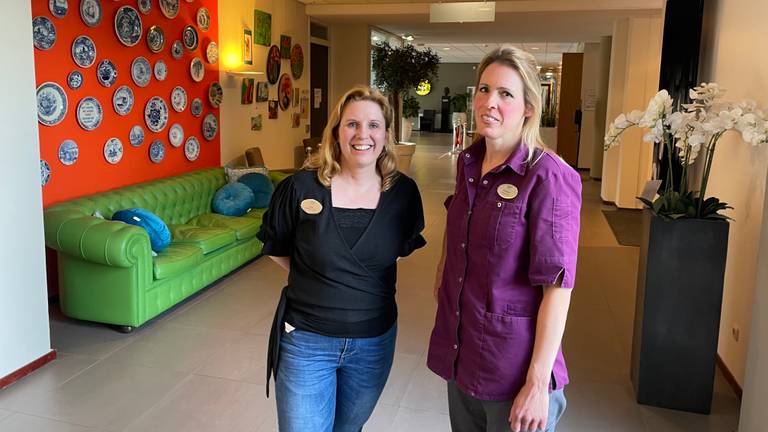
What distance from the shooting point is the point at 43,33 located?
4.43 meters

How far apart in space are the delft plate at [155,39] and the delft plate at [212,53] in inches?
32.4

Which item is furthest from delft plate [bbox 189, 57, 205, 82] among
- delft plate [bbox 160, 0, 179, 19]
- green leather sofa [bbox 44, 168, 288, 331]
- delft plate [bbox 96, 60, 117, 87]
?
green leather sofa [bbox 44, 168, 288, 331]

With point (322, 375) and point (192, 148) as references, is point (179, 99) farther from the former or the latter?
point (322, 375)

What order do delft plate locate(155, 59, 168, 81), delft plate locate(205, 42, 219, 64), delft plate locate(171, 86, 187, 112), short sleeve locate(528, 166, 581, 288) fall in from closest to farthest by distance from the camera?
1. short sleeve locate(528, 166, 581, 288)
2. delft plate locate(155, 59, 168, 81)
3. delft plate locate(171, 86, 187, 112)
4. delft plate locate(205, 42, 219, 64)

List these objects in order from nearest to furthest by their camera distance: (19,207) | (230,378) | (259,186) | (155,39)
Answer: (19,207), (230,378), (155,39), (259,186)

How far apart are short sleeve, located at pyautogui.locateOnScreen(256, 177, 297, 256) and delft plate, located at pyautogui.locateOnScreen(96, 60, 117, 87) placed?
3770 mm

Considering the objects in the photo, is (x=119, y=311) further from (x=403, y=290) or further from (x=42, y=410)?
(x=403, y=290)

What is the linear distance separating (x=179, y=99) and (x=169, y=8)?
2.84 feet

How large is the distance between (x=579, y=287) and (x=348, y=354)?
4.01 m

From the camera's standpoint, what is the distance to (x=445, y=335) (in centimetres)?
168

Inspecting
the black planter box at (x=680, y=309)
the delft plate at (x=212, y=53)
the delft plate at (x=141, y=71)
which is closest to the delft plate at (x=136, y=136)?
the delft plate at (x=141, y=71)

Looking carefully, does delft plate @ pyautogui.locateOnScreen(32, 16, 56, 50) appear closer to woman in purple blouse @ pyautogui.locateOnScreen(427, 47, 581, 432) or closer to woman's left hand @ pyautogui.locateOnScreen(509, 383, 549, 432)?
woman in purple blouse @ pyautogui.locateOnScreen(427, 47, 581, 432)

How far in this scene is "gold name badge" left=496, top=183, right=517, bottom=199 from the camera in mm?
1527

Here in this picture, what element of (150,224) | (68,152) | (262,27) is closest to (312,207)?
(150,224)
